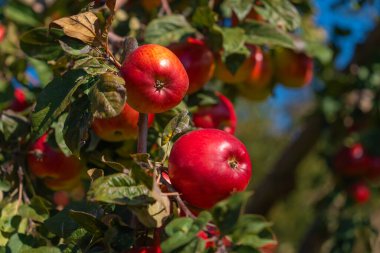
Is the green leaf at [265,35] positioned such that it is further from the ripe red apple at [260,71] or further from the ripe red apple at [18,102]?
the ripe red apple at [18,102]

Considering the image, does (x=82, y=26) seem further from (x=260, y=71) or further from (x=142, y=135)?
(x=260, y=71)

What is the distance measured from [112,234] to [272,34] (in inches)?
24.2

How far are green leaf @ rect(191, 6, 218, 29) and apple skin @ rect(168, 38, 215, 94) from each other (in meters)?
0.04

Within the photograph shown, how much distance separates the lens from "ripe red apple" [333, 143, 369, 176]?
88.2 inches

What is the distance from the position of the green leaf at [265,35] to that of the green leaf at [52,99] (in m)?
0.49

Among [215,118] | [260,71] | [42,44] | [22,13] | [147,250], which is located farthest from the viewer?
[22,13]

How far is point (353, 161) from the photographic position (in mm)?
2238

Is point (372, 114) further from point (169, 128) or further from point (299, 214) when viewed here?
point (299, 214)

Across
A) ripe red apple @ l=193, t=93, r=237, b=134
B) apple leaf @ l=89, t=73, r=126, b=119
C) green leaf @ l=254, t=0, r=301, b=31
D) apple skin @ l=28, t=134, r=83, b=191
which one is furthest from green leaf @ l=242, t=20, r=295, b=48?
apple leaf @ l=89, t=73, r=126, b=119

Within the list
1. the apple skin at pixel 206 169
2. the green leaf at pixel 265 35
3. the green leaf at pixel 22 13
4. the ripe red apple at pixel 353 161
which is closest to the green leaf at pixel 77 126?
the apple skin at pixel 206 169

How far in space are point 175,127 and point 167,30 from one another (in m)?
0.41

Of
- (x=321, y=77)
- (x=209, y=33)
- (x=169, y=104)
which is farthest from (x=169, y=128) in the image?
(x=321, y=77)

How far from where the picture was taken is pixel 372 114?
2.26m

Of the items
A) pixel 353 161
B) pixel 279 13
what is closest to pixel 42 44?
pixel 279 13
